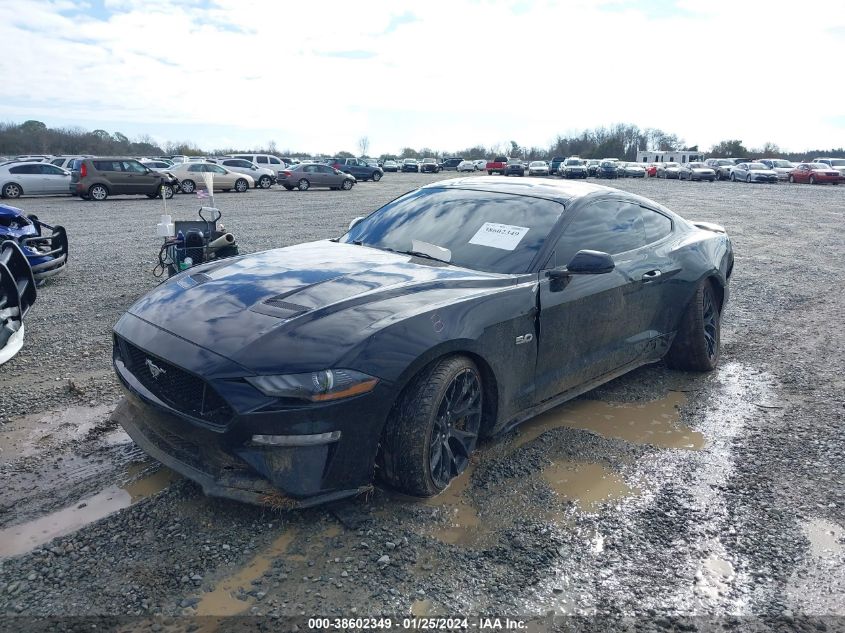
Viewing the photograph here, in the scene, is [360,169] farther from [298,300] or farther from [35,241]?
[298,300]

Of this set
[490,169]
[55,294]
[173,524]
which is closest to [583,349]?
[173,524]

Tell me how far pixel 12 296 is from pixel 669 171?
1967 inches

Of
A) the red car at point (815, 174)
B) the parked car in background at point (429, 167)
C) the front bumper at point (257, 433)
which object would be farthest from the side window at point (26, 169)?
the red car at point (815, 174)

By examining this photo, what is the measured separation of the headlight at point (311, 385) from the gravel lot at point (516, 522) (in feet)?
2.23

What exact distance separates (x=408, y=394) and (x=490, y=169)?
55099 mm

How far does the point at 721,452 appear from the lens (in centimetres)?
409

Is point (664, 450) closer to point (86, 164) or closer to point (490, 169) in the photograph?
point (86, 164)

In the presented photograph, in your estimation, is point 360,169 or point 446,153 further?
point 446,153

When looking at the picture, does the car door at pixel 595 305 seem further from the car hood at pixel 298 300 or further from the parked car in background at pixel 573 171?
the parked car in background at pixel 573 171

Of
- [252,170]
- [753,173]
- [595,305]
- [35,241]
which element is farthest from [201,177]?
[753,173]

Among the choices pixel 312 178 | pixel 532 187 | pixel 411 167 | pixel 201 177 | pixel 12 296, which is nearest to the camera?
pixel 532 187

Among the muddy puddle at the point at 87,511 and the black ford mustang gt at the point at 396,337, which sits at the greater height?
the black ford mustang gt at the point at 396,337

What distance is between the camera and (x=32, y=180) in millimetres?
22953

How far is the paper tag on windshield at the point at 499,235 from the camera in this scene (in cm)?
408
